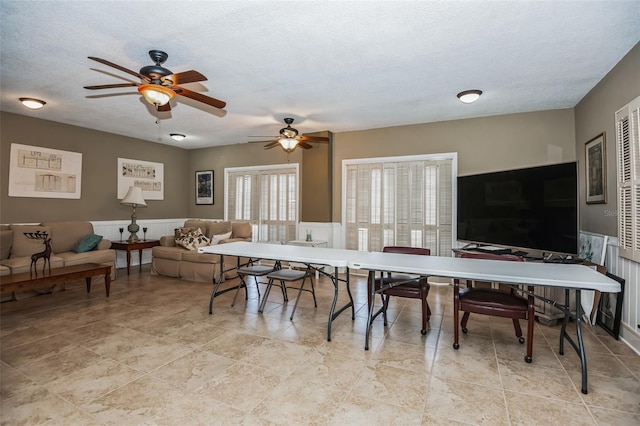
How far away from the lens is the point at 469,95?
12.0ft

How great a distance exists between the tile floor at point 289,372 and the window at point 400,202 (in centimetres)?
175

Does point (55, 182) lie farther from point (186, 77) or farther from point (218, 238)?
point (186, 77)

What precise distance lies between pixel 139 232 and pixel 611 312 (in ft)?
23.6

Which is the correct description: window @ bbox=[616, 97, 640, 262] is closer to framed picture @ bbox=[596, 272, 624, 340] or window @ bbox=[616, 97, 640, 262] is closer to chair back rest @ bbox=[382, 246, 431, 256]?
framed picture @ bbox=[596, 272, 624, 340]

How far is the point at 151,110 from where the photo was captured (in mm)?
4434

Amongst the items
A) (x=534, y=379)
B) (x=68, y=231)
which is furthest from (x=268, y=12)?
(x=68, y=231)

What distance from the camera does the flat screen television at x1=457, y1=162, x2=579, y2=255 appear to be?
3.04 metres

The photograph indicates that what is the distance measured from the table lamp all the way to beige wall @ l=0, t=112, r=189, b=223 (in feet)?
1.11

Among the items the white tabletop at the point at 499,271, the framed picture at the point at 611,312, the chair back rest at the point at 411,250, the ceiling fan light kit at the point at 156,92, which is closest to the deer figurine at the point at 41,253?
the ceiling fan light kit at the point at 156,92

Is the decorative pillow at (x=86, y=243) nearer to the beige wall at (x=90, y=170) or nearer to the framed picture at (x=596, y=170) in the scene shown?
the beige wall at (x=90, y=170)

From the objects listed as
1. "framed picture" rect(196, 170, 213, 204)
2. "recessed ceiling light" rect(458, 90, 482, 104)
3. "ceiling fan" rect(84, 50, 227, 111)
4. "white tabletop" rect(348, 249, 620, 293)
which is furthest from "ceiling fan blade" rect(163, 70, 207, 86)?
"framed picture" rect(196, 170, 213, 204)

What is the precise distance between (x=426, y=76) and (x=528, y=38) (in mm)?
924

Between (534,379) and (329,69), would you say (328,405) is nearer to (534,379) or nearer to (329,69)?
(534,379)

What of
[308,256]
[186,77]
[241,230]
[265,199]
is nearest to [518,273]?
[308,256]
